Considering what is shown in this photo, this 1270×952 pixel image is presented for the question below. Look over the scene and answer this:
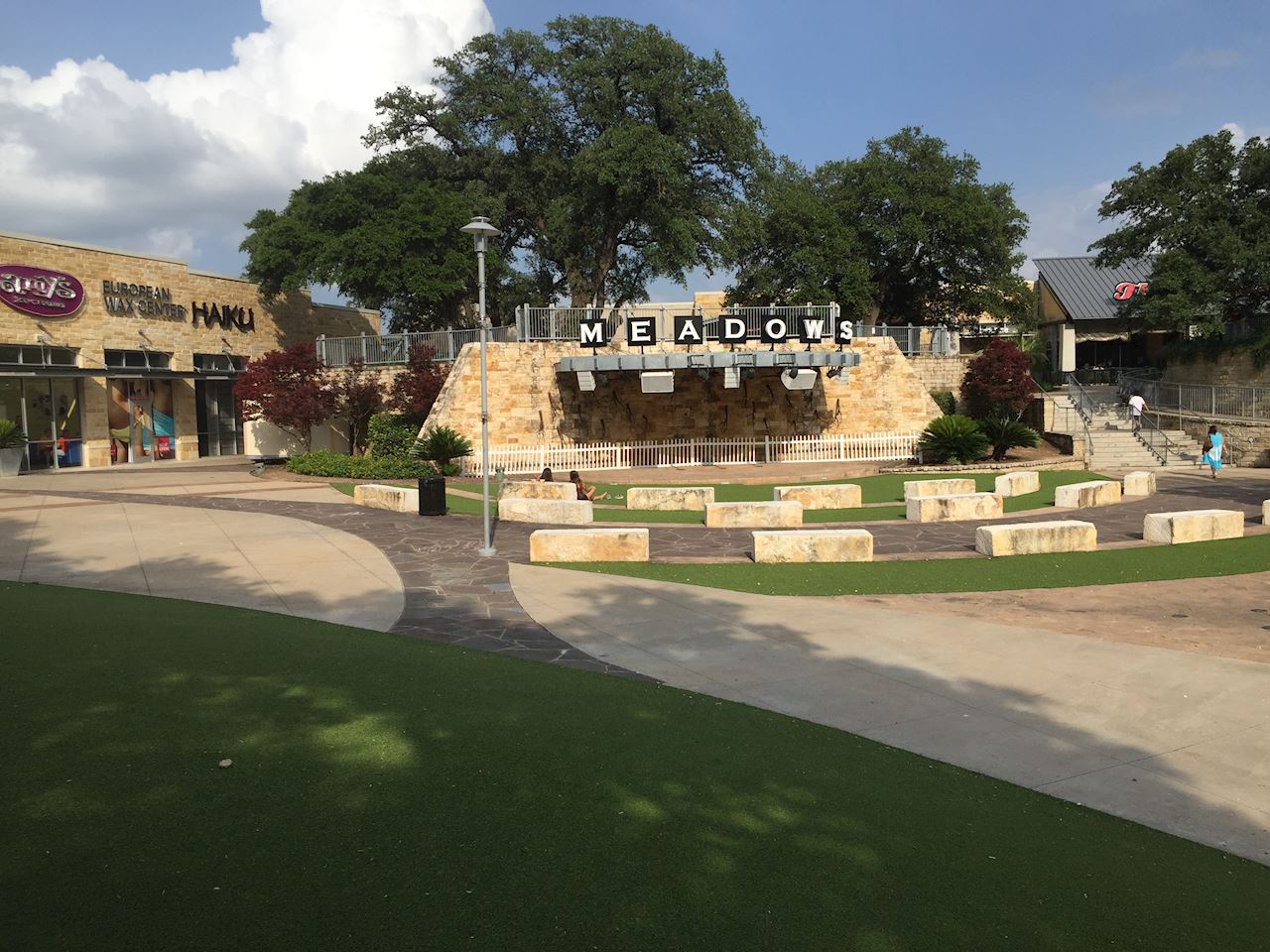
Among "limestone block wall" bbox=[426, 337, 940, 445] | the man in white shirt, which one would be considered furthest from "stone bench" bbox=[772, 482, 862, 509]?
the man in white shirt

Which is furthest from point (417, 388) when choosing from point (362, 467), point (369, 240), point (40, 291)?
point (40, 291)

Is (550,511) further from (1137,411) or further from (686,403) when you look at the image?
(1137,411)

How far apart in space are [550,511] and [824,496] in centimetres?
617

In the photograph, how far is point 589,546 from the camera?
507 inches

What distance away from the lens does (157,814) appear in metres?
4.03

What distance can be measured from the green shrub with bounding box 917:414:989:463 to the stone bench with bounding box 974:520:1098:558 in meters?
12.5

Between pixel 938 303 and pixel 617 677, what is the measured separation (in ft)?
129

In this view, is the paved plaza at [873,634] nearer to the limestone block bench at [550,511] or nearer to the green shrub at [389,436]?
the limestone block bench at [550,511]

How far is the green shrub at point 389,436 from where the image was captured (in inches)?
1049

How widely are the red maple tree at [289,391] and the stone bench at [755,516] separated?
15.3 meters

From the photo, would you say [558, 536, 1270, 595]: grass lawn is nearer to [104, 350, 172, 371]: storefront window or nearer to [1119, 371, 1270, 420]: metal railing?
[1119, 371, 1270, 420]: metal railing

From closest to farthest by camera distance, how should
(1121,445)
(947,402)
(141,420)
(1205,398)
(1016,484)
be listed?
(1016,484) < (1121,445) < (1205,398) < (141,420) < (947,402)

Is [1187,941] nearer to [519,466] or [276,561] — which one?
[276,561]

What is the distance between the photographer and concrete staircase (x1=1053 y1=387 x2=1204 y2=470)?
28328 mm
